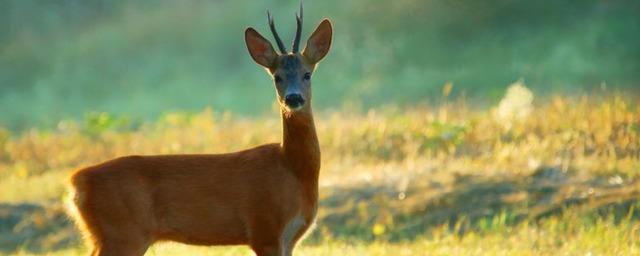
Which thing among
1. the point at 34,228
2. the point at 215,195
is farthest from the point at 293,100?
the point at 34,228

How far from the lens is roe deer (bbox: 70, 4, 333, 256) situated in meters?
12.0

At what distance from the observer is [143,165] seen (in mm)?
12273

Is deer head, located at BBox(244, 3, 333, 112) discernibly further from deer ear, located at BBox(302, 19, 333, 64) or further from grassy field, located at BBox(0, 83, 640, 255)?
grassy field, located at BBox(0, 83, 640, 255)

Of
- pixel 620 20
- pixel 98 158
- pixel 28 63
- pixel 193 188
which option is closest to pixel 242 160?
pixel 193 188

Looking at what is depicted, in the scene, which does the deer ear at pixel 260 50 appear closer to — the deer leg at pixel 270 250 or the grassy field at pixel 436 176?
the deer leg at pixel 270 250

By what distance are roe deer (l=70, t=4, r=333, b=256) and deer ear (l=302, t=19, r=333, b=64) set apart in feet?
1.23

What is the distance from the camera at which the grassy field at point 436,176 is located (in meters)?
16.9

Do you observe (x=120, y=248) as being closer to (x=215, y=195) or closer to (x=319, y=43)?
(x=215, y=195)

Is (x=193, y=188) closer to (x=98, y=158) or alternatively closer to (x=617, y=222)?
(x=617, y=222)

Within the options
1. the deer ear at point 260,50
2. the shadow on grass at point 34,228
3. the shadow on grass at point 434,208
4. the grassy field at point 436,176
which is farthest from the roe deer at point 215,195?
the shadow on grass at point 34,228

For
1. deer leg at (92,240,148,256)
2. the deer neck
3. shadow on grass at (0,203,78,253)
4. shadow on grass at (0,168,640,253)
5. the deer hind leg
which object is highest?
the deer neck

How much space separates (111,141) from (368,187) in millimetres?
8208

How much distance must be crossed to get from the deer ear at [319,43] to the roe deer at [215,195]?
14.8 inches

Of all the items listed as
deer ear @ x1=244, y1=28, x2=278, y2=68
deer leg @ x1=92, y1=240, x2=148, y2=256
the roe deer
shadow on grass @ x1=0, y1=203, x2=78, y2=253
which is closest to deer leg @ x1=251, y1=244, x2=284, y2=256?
the roe deer
